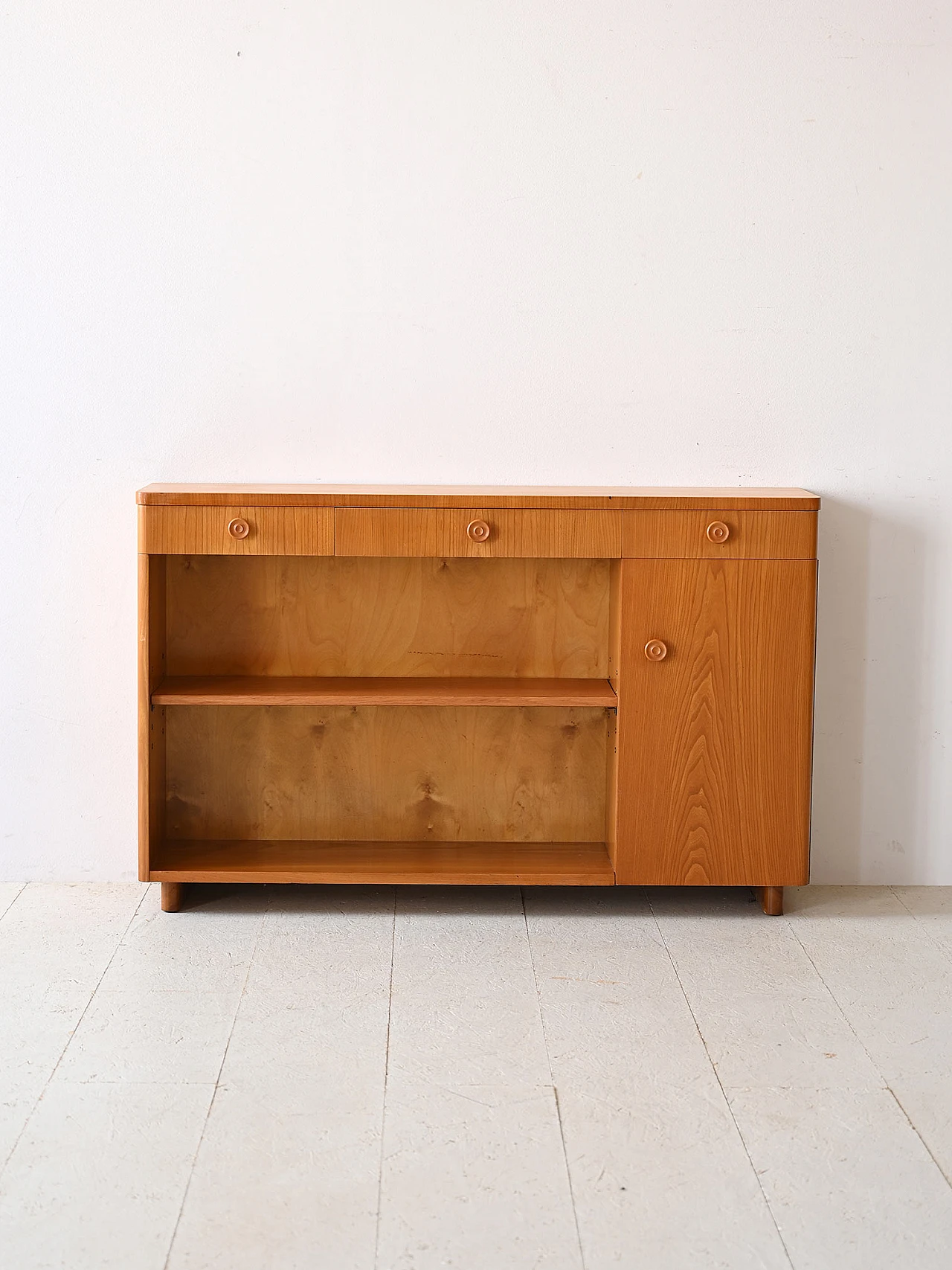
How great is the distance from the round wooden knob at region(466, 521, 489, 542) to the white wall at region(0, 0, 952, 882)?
32cm

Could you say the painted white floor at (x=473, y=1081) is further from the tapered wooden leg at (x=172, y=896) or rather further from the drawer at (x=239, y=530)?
the drawer at (x=239, y=530)

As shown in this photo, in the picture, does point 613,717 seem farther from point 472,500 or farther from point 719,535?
point 472,500

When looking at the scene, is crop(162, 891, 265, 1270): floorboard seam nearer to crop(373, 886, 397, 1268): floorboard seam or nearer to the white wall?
crop(373, 886, 397, 1268): floorboard seam

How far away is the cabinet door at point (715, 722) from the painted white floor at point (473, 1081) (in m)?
0.17

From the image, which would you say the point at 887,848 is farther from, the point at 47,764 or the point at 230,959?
the point at 47,764

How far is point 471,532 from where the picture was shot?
269 cm

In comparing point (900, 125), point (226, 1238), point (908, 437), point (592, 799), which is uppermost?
point (900, 125)

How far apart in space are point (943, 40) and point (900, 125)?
207 mm

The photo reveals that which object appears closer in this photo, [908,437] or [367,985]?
[367,985]

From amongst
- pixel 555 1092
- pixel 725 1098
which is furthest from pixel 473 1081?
pixel 725 1098

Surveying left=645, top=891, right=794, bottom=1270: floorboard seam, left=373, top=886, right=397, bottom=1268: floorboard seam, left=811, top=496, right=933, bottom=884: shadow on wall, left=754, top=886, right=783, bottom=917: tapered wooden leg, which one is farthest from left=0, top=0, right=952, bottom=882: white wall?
left=373, top=886, right=397, bottom=1268: floorboard seam

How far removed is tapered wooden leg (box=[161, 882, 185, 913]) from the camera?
9.40ft

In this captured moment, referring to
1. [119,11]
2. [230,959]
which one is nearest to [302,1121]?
[230,959]

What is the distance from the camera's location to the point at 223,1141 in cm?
193
